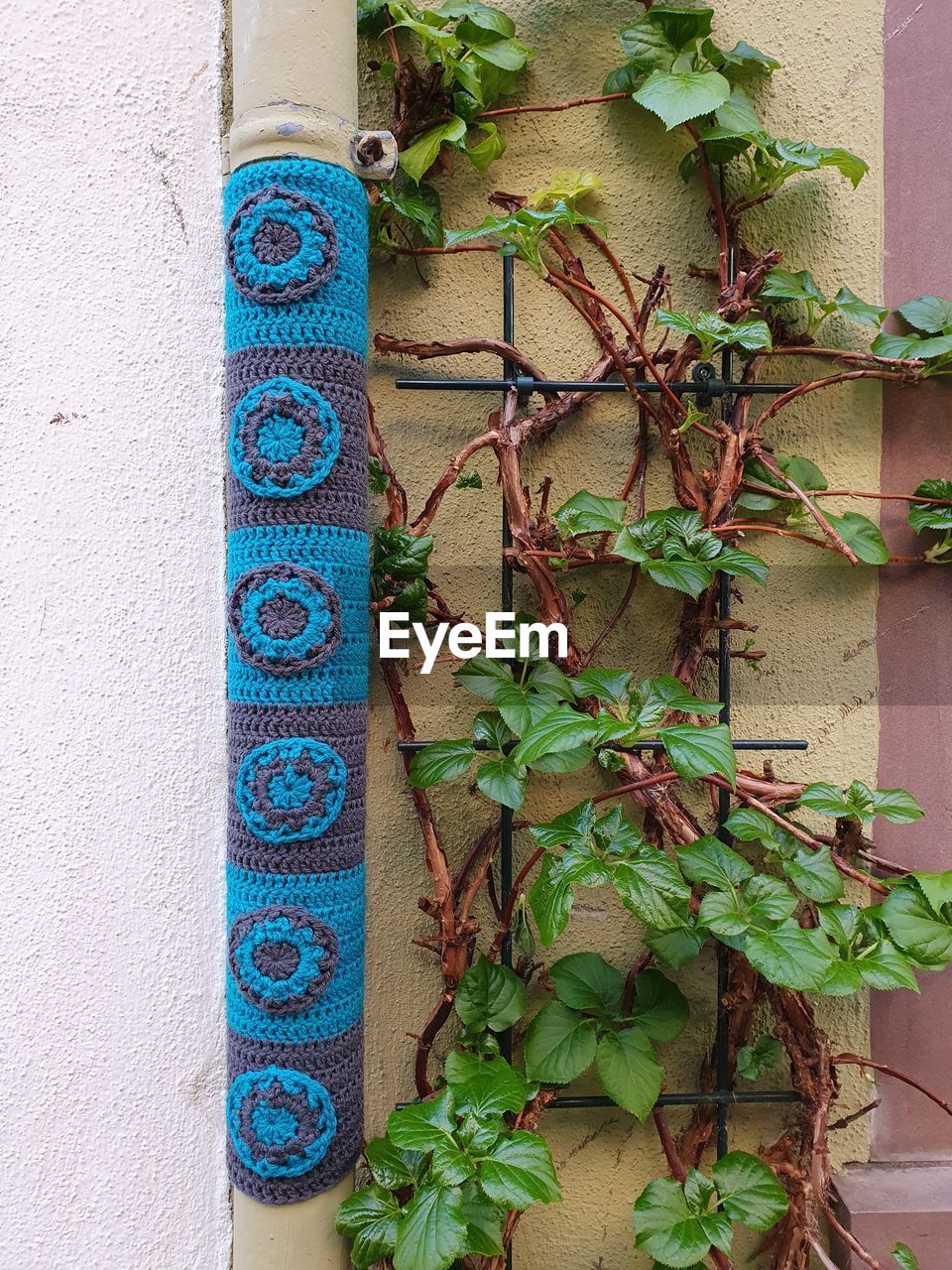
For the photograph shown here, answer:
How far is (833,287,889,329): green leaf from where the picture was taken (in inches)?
29.8

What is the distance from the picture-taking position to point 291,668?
0.64 meters

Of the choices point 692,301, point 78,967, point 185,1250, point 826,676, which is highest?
point 692,301

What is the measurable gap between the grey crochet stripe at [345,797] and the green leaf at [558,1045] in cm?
24

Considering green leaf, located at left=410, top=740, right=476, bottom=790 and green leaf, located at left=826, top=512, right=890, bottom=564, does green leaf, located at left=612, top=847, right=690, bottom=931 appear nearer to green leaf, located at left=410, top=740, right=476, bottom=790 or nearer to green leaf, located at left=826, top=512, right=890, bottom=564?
green leaf, located at left=410, top=740, right=476, bottom=790

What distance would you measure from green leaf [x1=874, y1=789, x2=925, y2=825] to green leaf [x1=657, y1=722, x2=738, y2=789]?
223 mm

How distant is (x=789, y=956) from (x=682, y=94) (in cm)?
77

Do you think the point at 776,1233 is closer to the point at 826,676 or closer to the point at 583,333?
the point at 826,676

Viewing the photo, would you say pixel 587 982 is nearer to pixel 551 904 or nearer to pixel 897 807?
pixel 551 904

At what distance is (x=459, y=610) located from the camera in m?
0.79

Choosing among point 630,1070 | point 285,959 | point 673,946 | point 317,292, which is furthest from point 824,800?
point 317,292

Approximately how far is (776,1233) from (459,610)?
717 mm

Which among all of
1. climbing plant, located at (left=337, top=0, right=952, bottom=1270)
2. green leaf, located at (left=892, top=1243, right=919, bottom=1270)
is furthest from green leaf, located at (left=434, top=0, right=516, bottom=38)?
green leaf, located at (left=892, top=1243, right=919, bottom=1270)

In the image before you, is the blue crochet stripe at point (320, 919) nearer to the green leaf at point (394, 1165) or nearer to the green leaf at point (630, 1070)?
the green leaf at point (394, 1165)

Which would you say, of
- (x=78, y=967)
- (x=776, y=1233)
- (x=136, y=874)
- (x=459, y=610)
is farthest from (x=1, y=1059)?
(x=776, y=1233)
